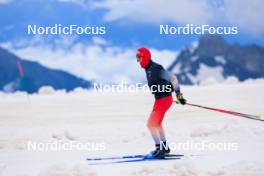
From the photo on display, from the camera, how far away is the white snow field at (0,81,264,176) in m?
6.39

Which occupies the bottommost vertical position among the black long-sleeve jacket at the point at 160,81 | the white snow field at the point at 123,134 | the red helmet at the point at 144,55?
the white snow field at the point at 123,134

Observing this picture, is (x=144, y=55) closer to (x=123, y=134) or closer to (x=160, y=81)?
(x=160, y=81)

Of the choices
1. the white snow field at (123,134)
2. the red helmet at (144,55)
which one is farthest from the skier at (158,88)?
the white snow field at (123,134)

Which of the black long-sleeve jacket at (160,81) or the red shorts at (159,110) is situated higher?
the black long-sleeve jacket at (160,81)

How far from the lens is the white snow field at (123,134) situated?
6.39 metres

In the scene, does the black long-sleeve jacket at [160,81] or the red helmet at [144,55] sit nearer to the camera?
the black long-sleeve jacket at [160,81]

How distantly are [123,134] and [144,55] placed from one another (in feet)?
13.7

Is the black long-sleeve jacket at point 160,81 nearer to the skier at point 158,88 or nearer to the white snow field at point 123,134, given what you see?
the skier at point 158,88

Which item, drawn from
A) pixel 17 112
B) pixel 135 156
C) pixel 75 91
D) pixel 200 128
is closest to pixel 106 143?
pixel 200 128

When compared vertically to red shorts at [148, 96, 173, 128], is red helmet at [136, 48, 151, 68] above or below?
above

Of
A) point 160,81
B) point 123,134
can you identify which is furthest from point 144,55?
point 123,134

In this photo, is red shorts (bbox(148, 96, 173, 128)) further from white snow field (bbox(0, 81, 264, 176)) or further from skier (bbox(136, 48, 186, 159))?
white snow field (bbox(0, 81, 264, 176))

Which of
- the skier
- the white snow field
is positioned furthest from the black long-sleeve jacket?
the white snow field

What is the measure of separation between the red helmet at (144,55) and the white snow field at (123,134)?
1463 millimetres
